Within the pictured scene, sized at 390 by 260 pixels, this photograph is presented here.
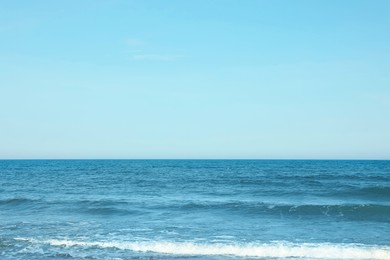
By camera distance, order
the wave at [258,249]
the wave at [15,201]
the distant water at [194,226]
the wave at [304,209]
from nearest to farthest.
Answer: the wave at [258,249] → the distant water at [194,226] → the wave at [304,209] → the wave at [15,201]

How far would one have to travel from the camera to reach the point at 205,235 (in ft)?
59.7

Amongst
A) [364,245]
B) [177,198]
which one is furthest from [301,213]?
[177,198]

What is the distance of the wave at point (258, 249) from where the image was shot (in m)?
15.1

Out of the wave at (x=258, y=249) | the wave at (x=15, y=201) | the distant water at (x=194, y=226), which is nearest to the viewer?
the wave at (x=258, y=249)

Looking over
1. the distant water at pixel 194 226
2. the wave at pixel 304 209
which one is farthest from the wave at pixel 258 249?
the wave at pixel 304 209

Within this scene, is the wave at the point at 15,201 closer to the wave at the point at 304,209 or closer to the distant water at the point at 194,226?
the distant water at the point at 194,226

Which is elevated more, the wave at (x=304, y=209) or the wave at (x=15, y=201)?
the wave at (x=304, y=209)

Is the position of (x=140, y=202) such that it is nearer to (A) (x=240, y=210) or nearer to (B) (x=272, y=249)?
(A) (x=240, y=210)

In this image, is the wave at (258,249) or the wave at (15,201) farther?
the wave at (15,201)

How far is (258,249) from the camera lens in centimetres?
1575

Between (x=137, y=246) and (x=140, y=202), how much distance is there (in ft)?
42.5

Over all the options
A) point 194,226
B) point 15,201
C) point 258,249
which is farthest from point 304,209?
point 15,201

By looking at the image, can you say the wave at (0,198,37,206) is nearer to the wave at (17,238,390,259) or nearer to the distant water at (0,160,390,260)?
the distant water at (0,160,390,260)

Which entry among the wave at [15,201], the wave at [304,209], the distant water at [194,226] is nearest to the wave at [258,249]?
the distant water at [194,226]
